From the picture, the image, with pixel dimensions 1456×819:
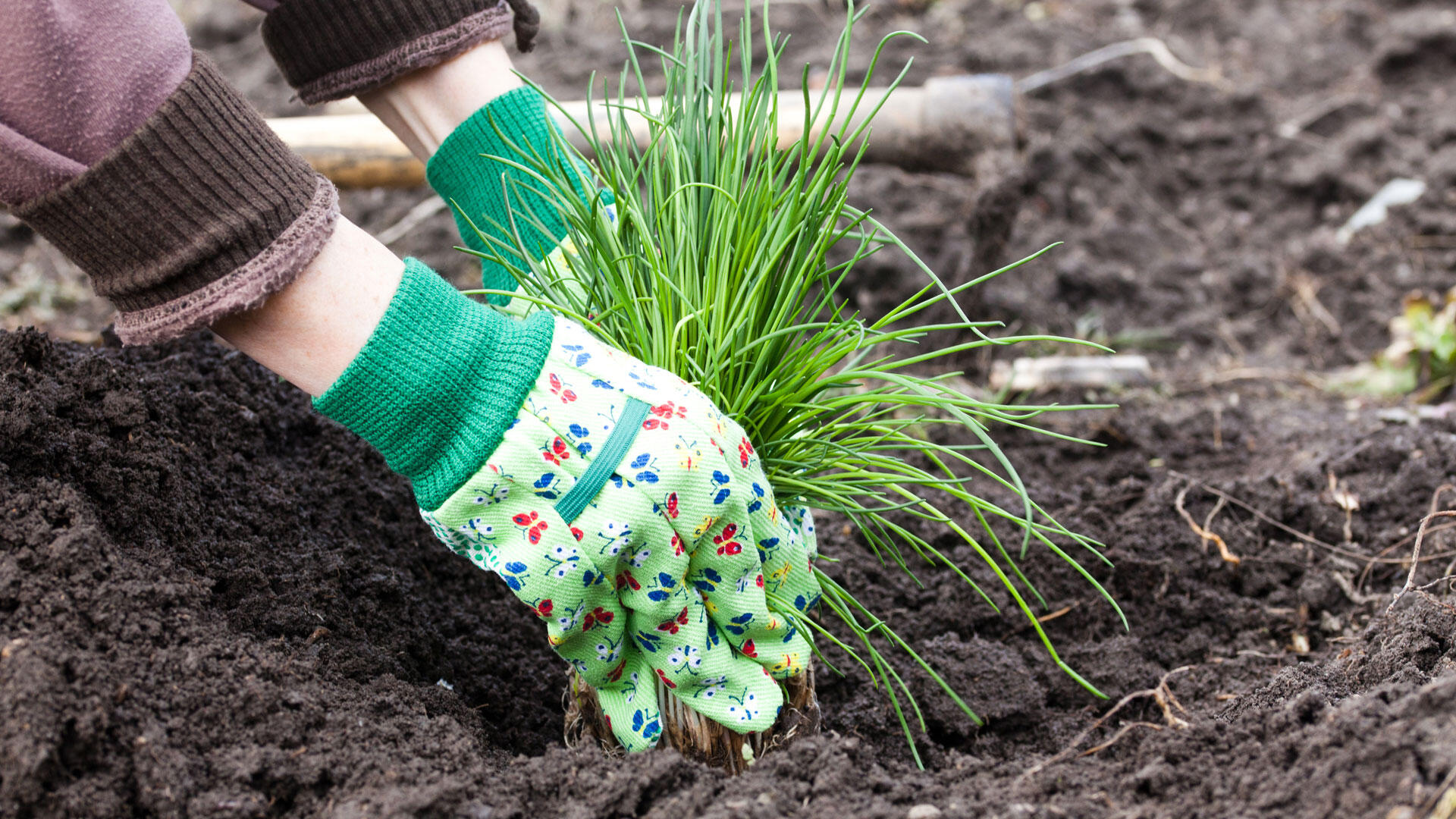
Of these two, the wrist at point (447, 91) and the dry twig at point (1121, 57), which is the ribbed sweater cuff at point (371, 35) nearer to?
the wrist at point (447, 91)

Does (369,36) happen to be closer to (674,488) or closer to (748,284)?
(748,284)

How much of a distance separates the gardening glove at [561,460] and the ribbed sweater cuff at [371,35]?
0.51 m

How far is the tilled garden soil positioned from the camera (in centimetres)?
108

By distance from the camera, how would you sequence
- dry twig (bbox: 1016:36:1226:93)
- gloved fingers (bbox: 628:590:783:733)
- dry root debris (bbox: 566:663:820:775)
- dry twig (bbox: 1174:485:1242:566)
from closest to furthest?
gloved fingers (bbox: 628:590:783:733) → dry root debris (bbox: 566:663:820:775) → dry twig (bbox: 1174:485:1242:566) → dry twig (bbox: 1016:36:1226:93)

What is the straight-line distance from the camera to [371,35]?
1.54 meters

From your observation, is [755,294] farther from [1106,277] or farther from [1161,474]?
[1106,277]

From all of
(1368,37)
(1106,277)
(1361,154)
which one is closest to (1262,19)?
(1368,37)

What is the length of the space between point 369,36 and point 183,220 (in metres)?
0.59

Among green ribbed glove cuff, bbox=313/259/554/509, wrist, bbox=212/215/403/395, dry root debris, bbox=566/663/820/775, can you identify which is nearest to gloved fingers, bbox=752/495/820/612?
dry root debris, bbox=566/663/820/775

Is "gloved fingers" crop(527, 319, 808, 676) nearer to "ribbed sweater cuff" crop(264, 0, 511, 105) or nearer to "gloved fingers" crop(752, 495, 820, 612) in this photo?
"gloved fingers" crop(752, 495, 820, 612)

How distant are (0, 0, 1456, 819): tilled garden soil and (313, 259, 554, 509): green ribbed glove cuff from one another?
32cm

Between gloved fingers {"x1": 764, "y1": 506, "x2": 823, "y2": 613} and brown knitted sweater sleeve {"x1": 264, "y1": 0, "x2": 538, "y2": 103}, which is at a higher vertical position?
brown knitted sweater sleeve {"x1": 264, "y1": 0, "x2": 538, "y2": 103}

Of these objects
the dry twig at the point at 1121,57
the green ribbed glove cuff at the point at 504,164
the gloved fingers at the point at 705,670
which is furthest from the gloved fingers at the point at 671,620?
the dry twig at the point at 1121,57

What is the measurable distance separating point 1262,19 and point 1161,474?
323 centimetres
